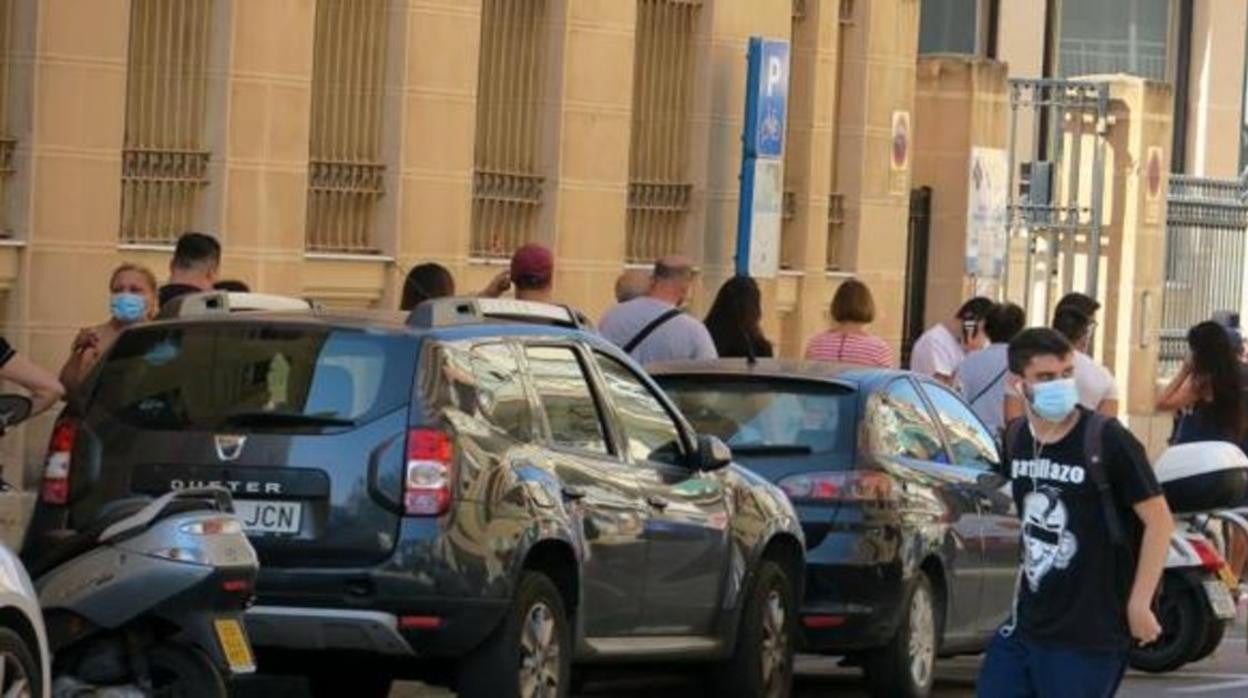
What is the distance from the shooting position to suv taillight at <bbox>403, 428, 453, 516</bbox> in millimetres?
12570

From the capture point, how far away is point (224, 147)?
21609mm

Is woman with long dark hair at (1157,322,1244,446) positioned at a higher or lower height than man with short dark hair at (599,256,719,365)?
lower

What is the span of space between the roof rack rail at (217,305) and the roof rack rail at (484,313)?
2.05 feet

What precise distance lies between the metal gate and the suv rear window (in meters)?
24.2

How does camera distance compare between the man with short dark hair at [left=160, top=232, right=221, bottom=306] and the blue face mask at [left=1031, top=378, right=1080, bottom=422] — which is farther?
the man with short dark hair at [left=160, top=232, right=221, bottom=306]

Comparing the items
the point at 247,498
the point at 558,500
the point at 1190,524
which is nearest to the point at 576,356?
the point at 558,500

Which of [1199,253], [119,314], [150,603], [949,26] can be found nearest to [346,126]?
[119,314]

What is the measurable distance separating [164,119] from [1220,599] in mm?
6964

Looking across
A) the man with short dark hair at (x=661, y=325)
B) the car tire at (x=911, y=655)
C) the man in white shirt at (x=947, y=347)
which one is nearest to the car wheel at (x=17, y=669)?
the car tire at (x=911, y=655)

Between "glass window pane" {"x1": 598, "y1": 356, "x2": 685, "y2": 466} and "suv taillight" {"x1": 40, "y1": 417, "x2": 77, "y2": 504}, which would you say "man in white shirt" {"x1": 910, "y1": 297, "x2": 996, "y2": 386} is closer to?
"glass window pane" {"x1": 598, "y1": 356, "x2": 685, "y2": 466}

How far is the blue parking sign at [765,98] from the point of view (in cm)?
2636

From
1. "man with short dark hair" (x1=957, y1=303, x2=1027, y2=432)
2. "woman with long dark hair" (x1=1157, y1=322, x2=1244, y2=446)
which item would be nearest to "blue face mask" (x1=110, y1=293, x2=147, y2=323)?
"man with short dark hair" (x1=957, y1=303, x2=1027, y2=432)

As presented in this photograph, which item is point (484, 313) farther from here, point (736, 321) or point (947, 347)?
point (947, 347)

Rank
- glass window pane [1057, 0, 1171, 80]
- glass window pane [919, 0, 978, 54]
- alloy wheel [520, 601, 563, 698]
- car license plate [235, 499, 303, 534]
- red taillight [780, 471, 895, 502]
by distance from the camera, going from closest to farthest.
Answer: car license plate [235, 499, 303, 534], alloy wheel [520, 601, 563, 698], red taillight [780, 471, 895, 502], glass window pane [919, 0, 978, 54], glass window pane [1057, 0, 1171, 80]
